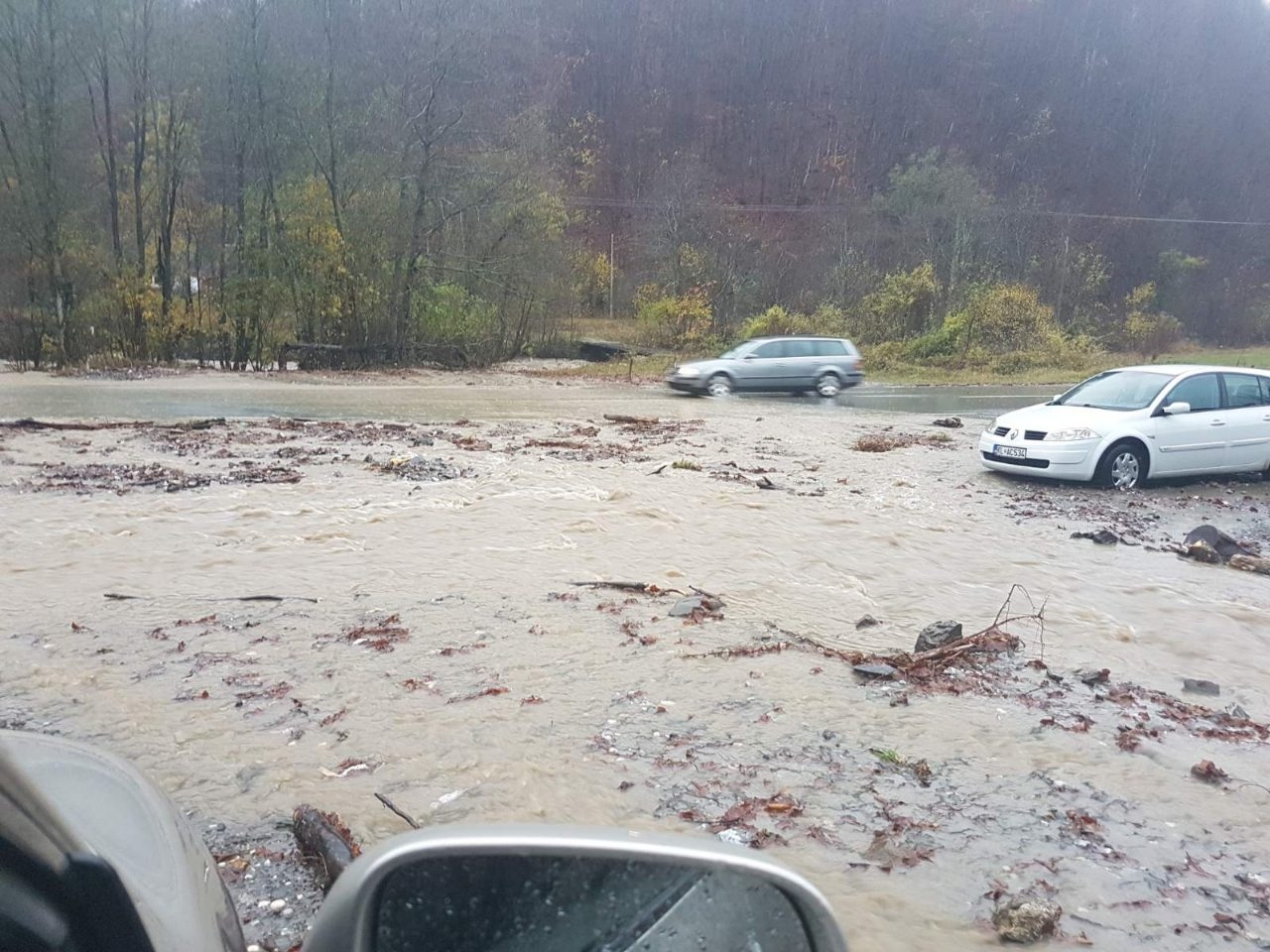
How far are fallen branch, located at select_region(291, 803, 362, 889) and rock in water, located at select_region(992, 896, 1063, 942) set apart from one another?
2.40m

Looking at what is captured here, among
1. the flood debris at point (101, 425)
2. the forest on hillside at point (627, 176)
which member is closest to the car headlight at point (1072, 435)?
the flood debris at point (101, 425)

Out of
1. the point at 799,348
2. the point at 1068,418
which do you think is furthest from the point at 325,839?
the point at 799,348

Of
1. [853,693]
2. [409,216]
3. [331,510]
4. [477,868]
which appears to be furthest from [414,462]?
[409,216]

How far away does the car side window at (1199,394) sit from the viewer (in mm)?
14227

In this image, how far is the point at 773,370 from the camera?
29078 millimetres

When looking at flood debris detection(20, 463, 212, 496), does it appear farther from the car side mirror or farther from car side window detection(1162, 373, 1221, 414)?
car side window detection(1162, 373, 1221, 414)

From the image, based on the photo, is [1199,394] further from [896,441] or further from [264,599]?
[264,599]

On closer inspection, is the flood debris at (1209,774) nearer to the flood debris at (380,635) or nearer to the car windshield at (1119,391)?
the flood debris at (380,635)

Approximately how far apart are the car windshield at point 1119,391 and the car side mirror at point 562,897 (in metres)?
14.5

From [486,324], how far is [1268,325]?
58.6 meters

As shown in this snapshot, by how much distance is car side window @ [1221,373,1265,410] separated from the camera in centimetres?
1462

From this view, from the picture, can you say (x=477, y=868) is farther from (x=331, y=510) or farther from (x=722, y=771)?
(x=331, y=510)

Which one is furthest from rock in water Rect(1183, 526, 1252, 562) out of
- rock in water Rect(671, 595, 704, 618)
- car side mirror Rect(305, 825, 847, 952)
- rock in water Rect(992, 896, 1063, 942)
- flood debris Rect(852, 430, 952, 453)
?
car side mirror Rect(305, 825, 847, 952)

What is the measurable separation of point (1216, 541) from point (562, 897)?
1154cm
